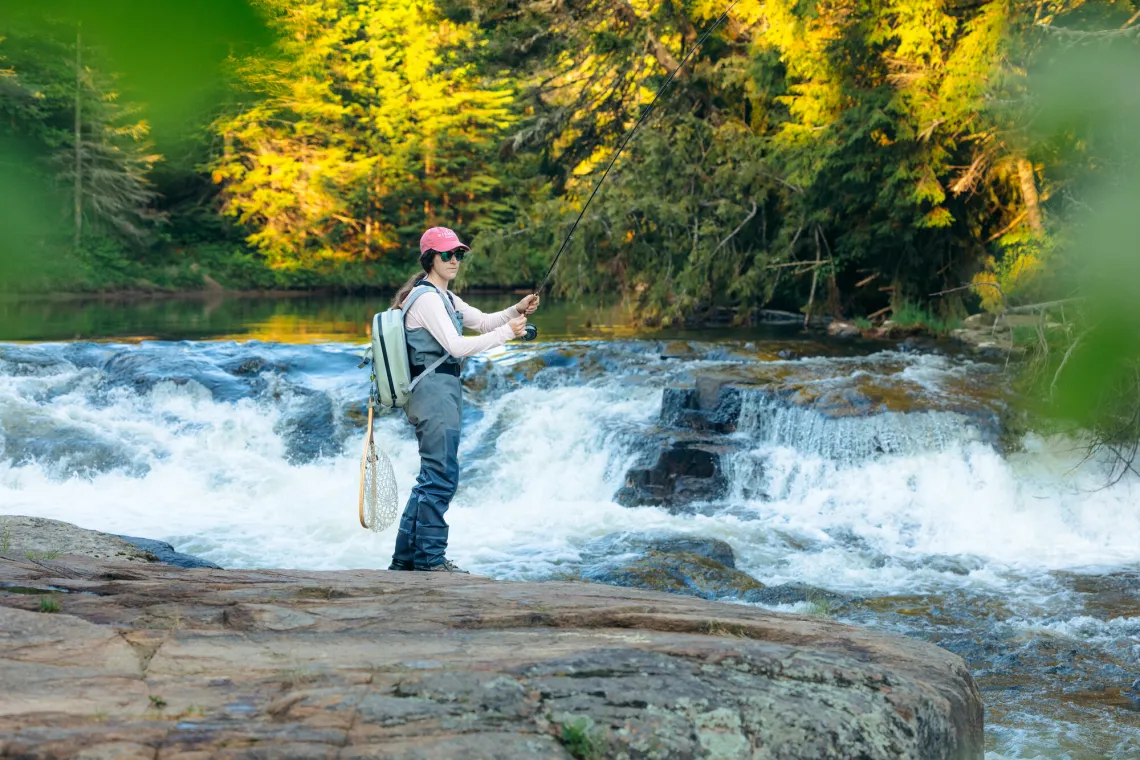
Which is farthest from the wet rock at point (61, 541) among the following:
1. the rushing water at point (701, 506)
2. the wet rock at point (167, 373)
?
the wet rock at point (167, 373)

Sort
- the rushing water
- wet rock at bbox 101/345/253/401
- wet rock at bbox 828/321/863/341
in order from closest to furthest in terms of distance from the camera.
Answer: the rushing water
wet rock at bbox 101/345/253/401
wet rock at bbox 828/321/863/341

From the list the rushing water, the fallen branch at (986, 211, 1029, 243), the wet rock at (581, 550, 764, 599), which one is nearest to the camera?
the rushing water

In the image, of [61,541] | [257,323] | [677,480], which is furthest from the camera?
[257,323]

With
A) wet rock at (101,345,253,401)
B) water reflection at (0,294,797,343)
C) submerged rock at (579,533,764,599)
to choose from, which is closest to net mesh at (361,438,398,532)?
submerged rock at (579,533,764,599)

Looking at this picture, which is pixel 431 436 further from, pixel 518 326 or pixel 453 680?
pixel 453 680

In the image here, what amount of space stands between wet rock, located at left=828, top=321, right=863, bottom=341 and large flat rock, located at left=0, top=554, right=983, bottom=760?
1382 cm

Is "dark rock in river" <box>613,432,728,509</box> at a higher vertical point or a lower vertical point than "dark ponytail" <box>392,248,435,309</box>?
lower

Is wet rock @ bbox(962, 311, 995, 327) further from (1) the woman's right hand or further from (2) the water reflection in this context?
(1) the woman's right hand

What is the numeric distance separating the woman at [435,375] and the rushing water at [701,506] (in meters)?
2.84

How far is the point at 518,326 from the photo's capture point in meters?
5.47

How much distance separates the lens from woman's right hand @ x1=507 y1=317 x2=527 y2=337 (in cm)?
545

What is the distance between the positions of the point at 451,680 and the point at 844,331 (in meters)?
15.6

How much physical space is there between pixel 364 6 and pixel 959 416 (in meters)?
10.1

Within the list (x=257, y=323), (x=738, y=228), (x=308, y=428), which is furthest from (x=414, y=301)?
(x=257, y=323)
